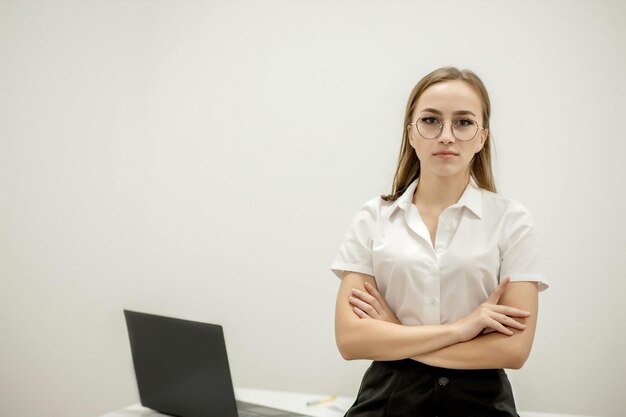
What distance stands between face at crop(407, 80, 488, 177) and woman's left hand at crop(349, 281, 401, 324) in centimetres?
38

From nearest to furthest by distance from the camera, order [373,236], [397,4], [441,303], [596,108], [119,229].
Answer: [441,303] → [373,236] → [596,108] → [397,4] → [119,229]

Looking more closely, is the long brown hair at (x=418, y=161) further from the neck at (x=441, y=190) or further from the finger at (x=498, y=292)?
the finger at (x=498, y=292)

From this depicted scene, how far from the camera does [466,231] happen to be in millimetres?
1646

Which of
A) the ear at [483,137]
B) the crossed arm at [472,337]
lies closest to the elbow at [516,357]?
the crossed arm at [472,337]

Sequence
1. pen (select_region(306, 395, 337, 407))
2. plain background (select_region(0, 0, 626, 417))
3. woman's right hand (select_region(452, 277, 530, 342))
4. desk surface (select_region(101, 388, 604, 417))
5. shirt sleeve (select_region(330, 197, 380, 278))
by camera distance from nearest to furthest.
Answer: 1. woman's right hand (select_region(452, 277, 530, 342))
2. shirt sleeve (select_region(330, 197, 380, 278))
3. desk surface (select_region(101, 388, 604, 417))
4. pen (select_region(306, 395, 337, 407))
5. plain background (select_region(0, 0, 626, 417))

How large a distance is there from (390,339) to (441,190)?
0.44 metres

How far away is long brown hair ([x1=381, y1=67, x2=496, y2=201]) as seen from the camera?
1678 millimetres

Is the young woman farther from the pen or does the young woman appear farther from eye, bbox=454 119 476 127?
the pen

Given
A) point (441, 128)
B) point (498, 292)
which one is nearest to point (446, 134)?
point (441, 128)

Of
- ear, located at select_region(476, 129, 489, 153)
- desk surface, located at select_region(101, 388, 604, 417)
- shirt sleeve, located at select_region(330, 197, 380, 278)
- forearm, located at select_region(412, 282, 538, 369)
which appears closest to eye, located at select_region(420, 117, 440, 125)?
ear, located at select_region(476, 129, 489, 153)

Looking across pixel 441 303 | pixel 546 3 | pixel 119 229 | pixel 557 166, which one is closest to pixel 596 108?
pixel 557 166

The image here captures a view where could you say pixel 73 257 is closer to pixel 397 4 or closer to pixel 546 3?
pixel 397 4

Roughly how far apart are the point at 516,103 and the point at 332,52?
802mm

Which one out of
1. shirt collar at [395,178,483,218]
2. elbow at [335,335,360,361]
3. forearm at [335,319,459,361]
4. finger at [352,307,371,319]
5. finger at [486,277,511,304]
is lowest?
elbow at [335,335,360,361]
